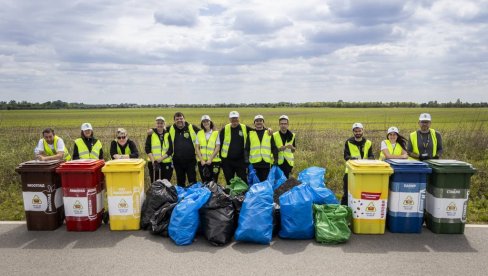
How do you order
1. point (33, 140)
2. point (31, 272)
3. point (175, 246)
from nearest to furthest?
point (31, 272) < point (175, 246) < point (33, 140)

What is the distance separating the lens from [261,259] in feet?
14.6

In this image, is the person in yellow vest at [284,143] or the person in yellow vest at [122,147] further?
the person in yellow vest at [284,143]

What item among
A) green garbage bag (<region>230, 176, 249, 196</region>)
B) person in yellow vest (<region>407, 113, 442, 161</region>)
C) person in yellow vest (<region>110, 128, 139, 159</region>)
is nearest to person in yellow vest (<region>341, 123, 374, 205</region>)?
person in yellow vest (<region>407, 113, 442, 161</region>)

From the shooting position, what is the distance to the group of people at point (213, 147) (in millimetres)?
6473

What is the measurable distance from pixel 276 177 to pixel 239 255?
7.47ft

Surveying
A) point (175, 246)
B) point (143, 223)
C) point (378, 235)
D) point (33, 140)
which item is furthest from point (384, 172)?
point (33, 140)

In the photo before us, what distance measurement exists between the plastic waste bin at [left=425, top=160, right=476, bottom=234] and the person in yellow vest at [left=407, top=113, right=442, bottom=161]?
0.89 m

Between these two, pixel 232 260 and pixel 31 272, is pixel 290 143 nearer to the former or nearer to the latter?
pixel 232 260

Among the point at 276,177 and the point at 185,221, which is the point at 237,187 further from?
the point at 185,221

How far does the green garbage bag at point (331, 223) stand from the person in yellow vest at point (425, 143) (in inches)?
75.5

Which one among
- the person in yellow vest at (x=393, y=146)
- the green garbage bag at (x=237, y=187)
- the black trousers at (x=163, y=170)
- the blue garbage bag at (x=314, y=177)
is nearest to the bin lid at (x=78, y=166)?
the black trousers at (x=163, y=170)

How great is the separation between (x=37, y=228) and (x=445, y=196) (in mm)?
6455

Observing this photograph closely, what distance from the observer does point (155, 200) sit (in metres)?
5.60

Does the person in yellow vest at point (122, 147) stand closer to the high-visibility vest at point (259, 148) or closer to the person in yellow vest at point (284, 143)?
the high-visibility vest at point (259, 148)
